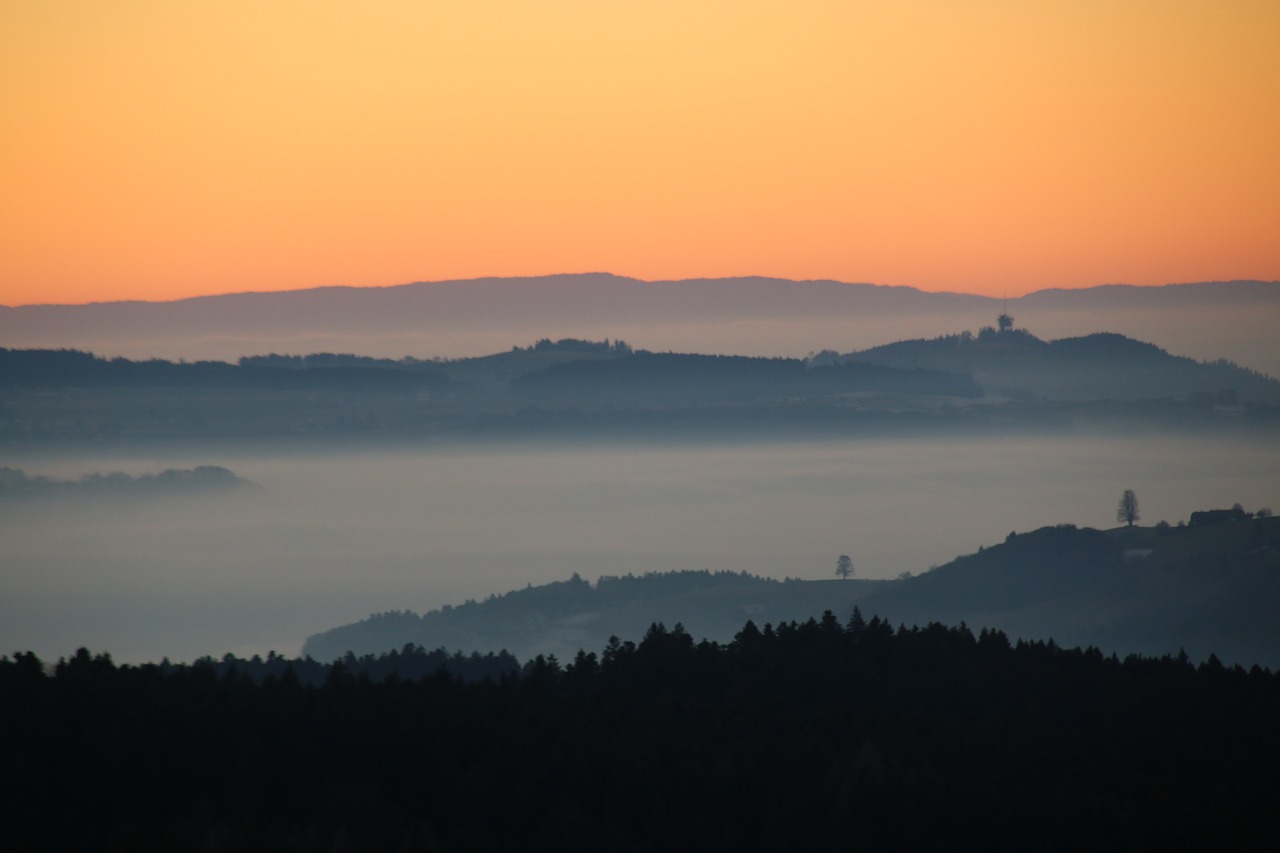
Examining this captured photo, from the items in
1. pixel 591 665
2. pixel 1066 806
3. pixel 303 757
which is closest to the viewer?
pixel 1066 806

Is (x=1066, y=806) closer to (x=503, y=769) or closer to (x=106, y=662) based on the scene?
(x=503, y=769)

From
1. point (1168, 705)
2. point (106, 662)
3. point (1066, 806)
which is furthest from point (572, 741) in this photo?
point (1168, 705)

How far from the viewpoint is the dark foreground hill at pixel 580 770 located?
1478 inches

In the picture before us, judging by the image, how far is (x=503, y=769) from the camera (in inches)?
1634

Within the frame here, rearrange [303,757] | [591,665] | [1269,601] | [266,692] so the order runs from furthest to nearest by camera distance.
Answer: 1. [1269,601]
2. [591,665]
3. [266,692]
4. [303,757]

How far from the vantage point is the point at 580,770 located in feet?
137

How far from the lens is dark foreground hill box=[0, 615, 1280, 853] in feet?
123

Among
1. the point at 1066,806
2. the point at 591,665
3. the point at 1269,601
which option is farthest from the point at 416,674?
the point at 1269,601

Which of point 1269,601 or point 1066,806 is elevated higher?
point 1066,806

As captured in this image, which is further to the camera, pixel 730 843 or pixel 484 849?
pixel 730 843

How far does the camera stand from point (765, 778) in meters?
41.6

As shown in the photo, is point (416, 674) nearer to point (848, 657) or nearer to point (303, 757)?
point (848, 657)

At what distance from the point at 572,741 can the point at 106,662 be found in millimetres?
19729

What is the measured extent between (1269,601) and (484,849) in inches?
7177
